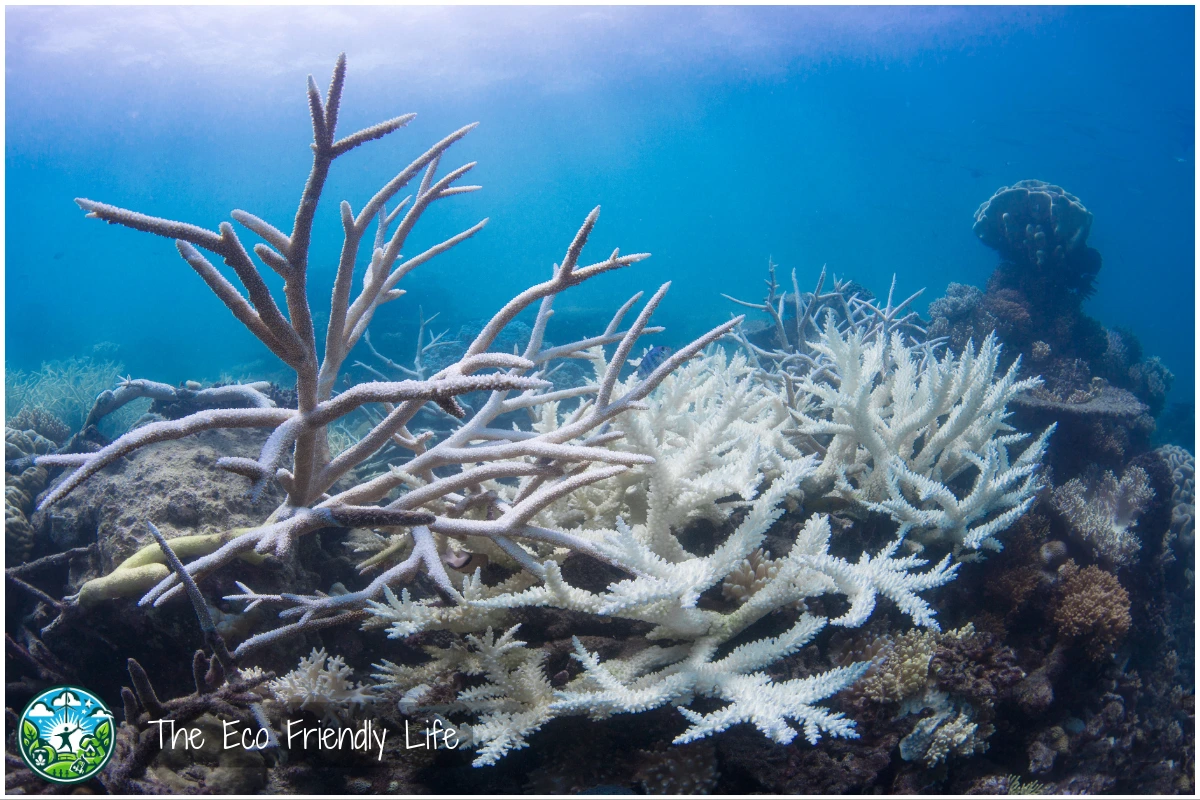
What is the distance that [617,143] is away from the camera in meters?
70.4

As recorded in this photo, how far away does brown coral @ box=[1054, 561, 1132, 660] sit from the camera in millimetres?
2713

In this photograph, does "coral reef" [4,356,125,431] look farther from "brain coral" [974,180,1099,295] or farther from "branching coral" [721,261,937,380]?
"brain coral" [974,180,1099,295]

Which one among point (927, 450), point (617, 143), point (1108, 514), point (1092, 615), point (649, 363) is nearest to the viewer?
point (649, 363)

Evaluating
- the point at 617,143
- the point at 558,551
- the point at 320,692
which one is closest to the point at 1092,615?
the point at 558,551

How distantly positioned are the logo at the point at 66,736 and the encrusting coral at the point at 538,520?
47cm

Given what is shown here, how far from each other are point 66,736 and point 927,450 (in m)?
3.98

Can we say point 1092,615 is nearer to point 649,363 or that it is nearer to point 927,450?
point 927,450

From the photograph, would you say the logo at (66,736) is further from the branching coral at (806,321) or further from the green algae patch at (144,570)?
the branching coral at (806,321)

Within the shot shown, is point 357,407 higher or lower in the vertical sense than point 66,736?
higher

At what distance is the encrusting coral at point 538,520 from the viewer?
1512mm

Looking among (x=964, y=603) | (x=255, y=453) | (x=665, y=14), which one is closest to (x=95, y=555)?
(x=255, y=453)

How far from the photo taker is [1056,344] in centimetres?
816

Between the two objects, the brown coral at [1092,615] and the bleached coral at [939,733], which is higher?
the brown coral at [1092,615]

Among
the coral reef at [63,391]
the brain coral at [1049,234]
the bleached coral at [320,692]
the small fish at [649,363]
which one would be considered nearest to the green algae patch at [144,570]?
the bleached coral at [320,692]
